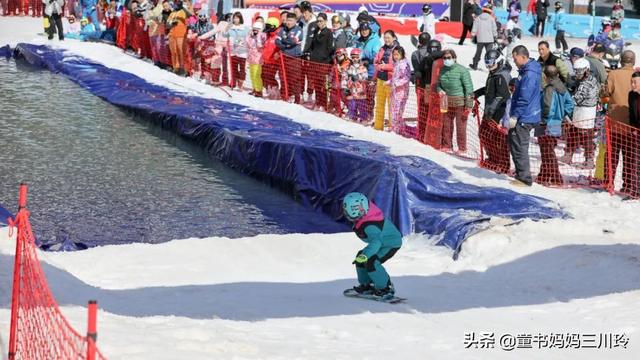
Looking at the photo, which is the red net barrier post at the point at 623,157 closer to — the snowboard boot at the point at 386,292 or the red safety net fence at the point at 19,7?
the snowboard boot at the point at 386,292

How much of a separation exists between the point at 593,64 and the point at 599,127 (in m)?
2.16

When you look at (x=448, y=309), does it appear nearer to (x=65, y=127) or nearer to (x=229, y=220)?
(x=229, y=220)

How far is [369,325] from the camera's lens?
9.12 metres

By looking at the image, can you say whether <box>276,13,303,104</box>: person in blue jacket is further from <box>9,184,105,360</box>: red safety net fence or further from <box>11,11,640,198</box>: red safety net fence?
<box>9,184,105,360</box>: red safety net fence

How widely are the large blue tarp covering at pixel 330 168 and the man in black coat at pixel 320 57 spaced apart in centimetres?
111

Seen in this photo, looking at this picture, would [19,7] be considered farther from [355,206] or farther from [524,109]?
[355,206]

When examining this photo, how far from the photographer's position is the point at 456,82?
53.5 feet

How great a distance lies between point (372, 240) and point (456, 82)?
6859 millimetres

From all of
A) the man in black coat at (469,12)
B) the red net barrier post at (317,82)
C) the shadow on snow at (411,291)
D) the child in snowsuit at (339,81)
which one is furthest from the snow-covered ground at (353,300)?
the man in black coat at (469,12)

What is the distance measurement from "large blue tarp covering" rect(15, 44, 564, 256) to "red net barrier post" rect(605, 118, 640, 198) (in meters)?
1.45

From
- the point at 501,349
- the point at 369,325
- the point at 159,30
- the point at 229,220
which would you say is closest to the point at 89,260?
the point at 229,220

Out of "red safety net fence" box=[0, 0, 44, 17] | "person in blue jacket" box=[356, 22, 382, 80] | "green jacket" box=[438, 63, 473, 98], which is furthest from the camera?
"red safety net fence" box=[0, 0, 44, 17]

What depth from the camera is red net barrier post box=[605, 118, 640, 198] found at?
13.8m

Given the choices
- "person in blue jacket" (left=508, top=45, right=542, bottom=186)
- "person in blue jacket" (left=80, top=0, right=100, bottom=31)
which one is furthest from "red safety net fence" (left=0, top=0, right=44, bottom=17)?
"person in blue jacket" (left=508, top=45, right=542, bottom=186)
